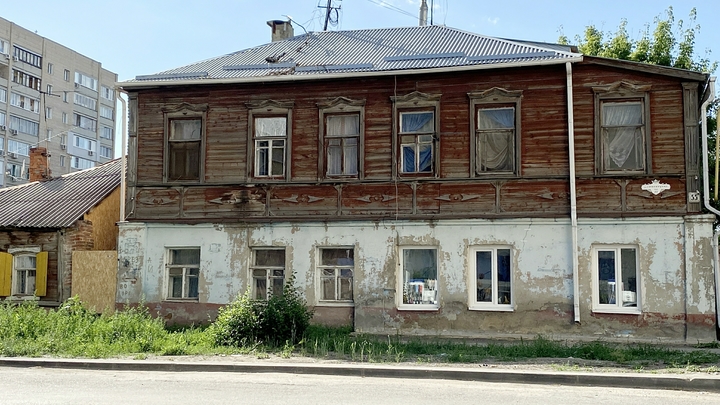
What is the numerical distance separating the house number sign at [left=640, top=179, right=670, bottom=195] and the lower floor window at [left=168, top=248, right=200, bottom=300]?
10.4m

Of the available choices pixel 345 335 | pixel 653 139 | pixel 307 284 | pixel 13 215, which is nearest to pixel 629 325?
pixel 653 139

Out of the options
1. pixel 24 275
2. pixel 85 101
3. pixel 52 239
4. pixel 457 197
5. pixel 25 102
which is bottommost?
pixel 24 275

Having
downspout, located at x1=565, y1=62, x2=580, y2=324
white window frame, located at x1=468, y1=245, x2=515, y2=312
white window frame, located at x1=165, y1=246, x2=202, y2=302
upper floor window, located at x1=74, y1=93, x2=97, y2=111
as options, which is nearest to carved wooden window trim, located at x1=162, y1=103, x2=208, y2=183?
white window frame, located at x1=165, y1=246, x2=202, y2=302

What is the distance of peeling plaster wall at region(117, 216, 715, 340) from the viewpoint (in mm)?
14414

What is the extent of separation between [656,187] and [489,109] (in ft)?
12.9

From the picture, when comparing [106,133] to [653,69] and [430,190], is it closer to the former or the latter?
[430,190]

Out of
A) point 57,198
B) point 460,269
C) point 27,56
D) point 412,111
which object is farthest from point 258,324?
point 27,56

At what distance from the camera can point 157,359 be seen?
1209cm

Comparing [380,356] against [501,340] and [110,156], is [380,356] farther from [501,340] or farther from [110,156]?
[110,156]

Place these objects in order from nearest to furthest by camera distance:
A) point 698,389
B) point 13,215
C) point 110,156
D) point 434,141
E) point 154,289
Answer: point 698,389 < point 434,141 < point 154,289 < point 13,215 < point 110,156

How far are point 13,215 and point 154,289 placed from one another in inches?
222

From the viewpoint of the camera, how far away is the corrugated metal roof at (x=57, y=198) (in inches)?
755

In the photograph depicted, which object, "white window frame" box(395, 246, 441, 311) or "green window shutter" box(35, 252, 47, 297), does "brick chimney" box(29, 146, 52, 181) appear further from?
"white window frame" box(395, 246, 441, 311)

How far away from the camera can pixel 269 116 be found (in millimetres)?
17109
